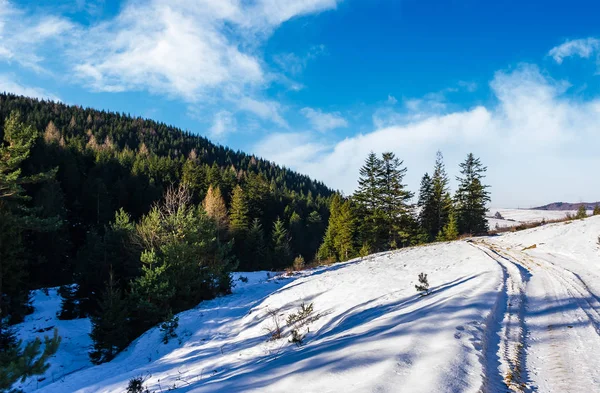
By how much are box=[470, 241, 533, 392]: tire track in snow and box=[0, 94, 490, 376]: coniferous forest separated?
23.6 feet

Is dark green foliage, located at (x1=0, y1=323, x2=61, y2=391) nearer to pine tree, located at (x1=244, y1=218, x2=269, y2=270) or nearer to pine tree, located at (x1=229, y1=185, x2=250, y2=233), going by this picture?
pine tree, located at (x1=244, y1=218, x2=269, y2=270)

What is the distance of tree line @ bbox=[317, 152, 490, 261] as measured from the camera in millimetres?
35281

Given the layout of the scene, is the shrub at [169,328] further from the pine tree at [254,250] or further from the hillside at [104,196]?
the pine tree at [254,250]

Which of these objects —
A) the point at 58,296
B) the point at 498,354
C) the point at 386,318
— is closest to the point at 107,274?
the point at 58,296

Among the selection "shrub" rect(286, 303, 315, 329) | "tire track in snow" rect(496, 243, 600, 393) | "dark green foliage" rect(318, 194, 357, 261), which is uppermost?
"dark green foliage" rect(318, 194, 357, 261)

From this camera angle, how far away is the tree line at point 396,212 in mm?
35281

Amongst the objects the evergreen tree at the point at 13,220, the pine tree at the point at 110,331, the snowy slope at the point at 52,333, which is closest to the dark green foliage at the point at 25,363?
the snowy slope at the point at 52,333

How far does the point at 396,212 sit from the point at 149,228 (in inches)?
1010

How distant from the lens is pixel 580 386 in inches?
149

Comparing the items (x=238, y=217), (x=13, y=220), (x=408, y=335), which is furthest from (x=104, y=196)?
(x=408, y=335)

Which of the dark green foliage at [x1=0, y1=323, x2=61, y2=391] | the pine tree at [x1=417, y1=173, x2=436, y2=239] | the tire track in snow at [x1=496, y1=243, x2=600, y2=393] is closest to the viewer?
the tire track in snow at [x1=496, y1=243, x2=600, y2=393]

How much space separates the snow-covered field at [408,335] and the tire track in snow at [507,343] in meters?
0.02

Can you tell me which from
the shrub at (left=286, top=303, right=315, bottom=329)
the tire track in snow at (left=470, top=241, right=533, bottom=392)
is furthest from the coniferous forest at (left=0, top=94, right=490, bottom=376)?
the tire track in snow at (left=470, top=241, right=533, bottom=392)

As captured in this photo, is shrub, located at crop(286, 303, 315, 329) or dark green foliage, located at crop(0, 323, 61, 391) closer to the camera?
dark green foliage, located at crop(0, 323, 61, 391)
